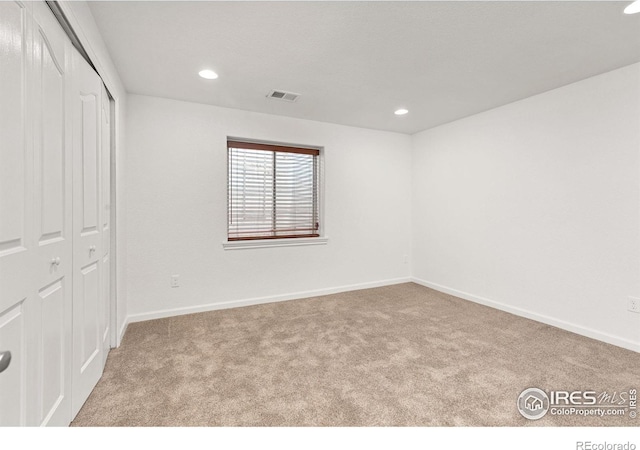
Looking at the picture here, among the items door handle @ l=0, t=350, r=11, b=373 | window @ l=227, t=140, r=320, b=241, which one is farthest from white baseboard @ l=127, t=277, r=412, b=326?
door handle @ l=0, t=350, r=11, b=373

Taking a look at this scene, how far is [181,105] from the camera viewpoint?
333cm

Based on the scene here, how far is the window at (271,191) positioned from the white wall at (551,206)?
6.27 ft

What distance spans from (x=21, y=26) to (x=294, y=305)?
3.21 metres

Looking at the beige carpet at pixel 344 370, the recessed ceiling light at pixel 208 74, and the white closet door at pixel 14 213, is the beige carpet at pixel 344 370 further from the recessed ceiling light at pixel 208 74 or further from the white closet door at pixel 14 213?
the recessed ceiling light at pixel 208 74

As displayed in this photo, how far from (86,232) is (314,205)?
281 centimetres

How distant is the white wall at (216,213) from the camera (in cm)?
319

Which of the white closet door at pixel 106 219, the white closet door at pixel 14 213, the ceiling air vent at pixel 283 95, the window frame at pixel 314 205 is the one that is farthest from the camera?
the window frame at pixel 314 205

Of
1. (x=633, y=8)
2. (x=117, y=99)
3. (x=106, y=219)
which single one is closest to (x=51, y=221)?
(x=106, y=219)

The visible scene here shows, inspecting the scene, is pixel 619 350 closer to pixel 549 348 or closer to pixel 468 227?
pixel 549 348

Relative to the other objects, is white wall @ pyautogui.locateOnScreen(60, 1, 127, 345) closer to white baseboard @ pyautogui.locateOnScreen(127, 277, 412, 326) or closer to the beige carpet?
white baseboard @ pyautogui.locateOnScreen(127, 277, 412, 326)

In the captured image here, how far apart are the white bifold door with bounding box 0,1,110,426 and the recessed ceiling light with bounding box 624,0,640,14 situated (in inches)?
122

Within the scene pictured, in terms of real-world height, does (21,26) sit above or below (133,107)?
below

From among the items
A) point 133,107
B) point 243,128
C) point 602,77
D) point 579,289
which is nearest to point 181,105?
point 133,107

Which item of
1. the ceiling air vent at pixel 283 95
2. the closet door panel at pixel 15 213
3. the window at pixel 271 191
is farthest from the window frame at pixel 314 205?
the closet door panel at pixel 15 213
